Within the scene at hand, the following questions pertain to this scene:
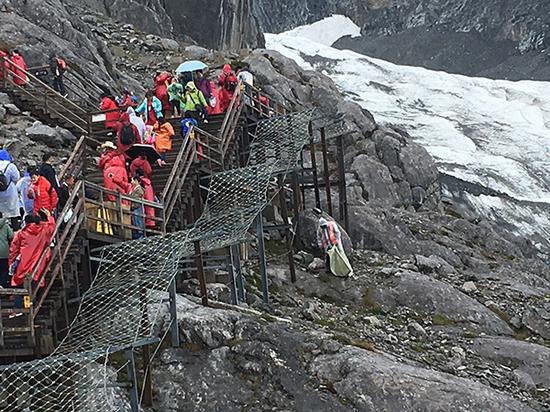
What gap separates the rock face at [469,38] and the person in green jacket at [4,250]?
342 feet

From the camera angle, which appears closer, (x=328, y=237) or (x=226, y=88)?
(x=328, y=237)

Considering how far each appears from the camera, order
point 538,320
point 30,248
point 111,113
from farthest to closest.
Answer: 1. point 111,113
2. point 538,320
3. point 30,248

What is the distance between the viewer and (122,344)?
9516 mm

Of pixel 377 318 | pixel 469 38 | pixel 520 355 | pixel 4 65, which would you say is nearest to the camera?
pixel 520 355

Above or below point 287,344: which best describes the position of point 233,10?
above

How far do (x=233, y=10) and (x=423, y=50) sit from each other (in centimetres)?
6741

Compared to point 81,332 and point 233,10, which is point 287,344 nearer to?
point 81,332

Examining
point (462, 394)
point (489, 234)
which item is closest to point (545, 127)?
point (489, 234)

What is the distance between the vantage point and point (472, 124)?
233 feet

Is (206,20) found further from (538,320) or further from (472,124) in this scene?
(538,320)

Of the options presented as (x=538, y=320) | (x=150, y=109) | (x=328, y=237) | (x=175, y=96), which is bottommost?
(x=538, y=320)

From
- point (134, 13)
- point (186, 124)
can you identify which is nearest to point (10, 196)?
point (186, 124)

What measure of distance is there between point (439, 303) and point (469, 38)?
379 feet

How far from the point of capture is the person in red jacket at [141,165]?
Answer: 47.0 feet
